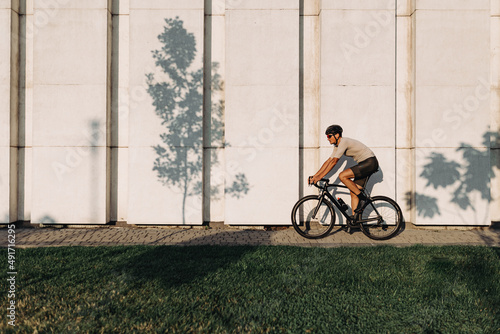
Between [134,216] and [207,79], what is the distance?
370 cm

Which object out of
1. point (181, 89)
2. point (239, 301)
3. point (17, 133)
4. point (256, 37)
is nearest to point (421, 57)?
point (256, 37)

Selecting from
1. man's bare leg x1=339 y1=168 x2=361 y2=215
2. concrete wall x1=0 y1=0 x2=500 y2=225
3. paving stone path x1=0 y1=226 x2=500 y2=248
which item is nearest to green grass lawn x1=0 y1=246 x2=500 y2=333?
paving stone path x1=0 y1=226 x2=500 y2=248

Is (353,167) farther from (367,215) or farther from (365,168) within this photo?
(367,215)

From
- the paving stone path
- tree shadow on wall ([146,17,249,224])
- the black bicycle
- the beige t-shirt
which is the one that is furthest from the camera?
tree shadow on wall ([146,17,249,224])

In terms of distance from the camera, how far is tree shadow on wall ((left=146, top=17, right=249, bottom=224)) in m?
7.52

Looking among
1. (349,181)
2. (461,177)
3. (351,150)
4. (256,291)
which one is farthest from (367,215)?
(256,291)

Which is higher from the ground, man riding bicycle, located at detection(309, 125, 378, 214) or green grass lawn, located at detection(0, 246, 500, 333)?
man riding bicycle, located at detection(309, 125, 378, 214)

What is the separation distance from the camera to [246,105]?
7.55 m

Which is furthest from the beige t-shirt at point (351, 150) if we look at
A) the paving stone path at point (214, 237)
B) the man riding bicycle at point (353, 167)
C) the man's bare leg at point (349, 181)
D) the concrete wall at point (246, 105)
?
the paving stone path at point (214, 237)

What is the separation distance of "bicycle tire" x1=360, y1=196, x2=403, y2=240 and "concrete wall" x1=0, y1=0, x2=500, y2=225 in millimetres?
938

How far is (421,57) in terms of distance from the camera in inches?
300

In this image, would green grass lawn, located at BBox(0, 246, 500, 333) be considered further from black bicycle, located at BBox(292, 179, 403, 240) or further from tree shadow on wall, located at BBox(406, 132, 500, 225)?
tree shadow on wall, located at BBox(406, 132, 500, 225)

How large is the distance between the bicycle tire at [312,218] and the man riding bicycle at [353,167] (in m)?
0.55

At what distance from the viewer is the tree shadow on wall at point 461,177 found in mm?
7520
